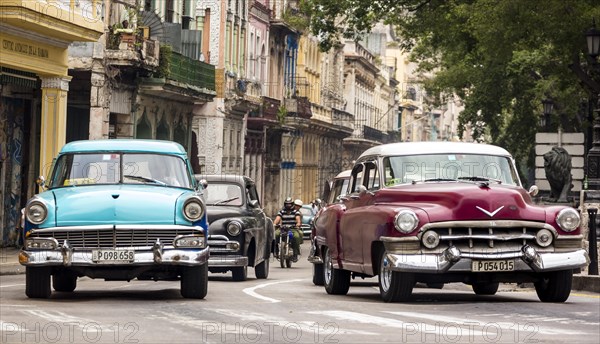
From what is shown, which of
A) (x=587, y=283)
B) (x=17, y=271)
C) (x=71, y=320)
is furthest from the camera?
(x=17, y=271)

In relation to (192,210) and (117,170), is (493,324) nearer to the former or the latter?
(192,210)

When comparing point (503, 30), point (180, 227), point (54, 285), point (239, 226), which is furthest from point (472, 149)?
point (503, 30)

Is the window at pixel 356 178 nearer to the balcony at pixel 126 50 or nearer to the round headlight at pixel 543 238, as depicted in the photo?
the round headlight at pixel 543 238

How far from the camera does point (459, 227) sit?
17.3 m

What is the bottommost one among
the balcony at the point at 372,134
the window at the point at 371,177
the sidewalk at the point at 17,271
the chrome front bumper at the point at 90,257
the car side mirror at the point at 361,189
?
the sidewalk at the point at 17,271

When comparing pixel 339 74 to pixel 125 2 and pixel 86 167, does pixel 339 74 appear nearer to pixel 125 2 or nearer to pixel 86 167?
pixel 125 2

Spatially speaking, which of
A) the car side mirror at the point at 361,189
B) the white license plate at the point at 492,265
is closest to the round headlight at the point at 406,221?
the white license plate at the point at 492,265

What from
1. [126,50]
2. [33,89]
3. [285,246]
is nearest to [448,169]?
[285,246]

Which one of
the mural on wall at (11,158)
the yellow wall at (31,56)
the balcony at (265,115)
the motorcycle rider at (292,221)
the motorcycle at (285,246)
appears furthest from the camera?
the balcony at (265,115)

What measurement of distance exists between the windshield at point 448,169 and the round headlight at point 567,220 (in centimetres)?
106

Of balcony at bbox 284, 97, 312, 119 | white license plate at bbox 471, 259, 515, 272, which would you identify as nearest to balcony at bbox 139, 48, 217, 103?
balcony at bbox 284, 97, 312, 119

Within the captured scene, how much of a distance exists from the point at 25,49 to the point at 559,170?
13.6m

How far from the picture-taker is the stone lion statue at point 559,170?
3941 cm

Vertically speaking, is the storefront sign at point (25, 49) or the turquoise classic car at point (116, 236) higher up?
the storefront sign at point (25, 49)
